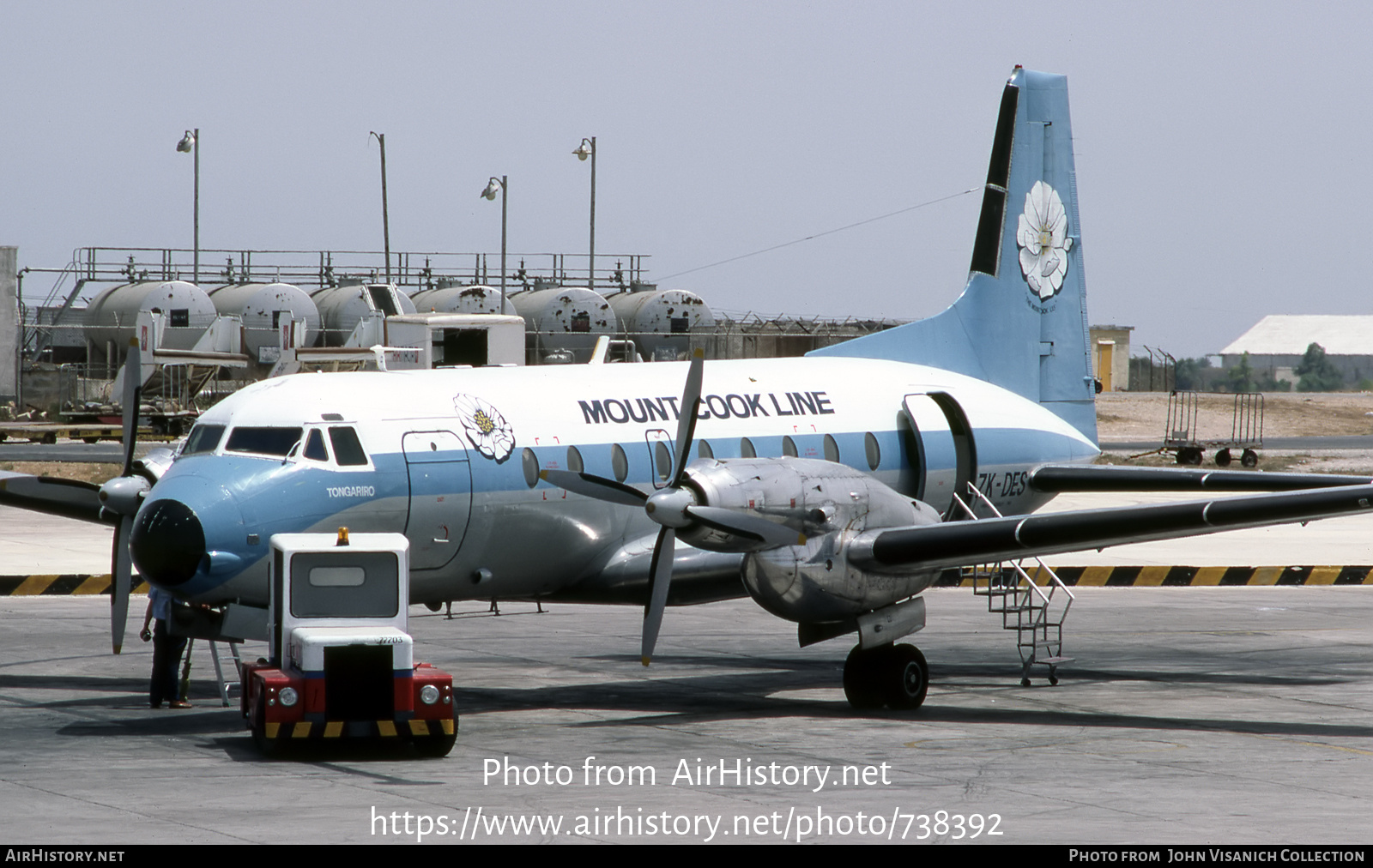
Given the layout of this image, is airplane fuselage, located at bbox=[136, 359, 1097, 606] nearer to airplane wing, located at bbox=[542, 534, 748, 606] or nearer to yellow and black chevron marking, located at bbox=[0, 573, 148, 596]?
airplane wing, located at bbox=[542, 534, 748, 606]

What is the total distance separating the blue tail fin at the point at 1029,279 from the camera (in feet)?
72.7

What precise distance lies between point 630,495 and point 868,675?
292cm

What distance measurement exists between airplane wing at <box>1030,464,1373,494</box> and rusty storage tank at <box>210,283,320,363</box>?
53.8m

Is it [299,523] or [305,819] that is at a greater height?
[299,523]

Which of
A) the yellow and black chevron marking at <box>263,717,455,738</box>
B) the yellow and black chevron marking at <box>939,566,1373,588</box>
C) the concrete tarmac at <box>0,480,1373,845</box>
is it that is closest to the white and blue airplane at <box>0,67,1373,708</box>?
the concrete tarmac at <box>0,480,1373,845</box>

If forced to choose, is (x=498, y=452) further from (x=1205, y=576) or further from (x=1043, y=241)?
(x=1205, y=576)

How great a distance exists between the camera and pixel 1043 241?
23.0 m

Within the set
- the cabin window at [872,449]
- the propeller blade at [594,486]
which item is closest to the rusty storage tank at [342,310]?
the cabin window at [872,449]

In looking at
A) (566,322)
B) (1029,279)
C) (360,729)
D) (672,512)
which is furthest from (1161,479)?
(566,322)

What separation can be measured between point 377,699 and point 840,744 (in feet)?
12.9

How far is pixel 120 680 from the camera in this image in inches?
699

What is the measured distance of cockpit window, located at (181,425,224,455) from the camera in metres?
15.4

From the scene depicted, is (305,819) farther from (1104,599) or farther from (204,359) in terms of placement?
(204,359)

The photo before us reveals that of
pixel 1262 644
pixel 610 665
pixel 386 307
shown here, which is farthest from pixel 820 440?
pixel 386 307
